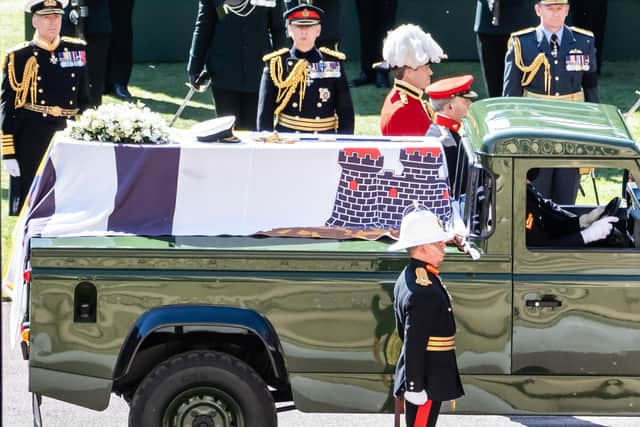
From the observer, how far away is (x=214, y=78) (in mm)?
11969

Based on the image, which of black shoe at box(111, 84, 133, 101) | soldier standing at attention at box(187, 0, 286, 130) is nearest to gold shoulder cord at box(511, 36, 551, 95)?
soldier standing at attention at box(187, 0, 286, 130)

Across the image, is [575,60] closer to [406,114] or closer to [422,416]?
[406,114]

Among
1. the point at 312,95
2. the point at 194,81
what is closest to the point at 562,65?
the point at 312,95

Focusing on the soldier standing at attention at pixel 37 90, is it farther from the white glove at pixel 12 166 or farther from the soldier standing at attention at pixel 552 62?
the soldier standing at attention at pixel 552 62

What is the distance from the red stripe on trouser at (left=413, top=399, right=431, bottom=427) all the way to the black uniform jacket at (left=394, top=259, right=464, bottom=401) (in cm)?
10

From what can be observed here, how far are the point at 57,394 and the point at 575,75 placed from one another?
528cm

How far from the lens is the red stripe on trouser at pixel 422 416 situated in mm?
6957

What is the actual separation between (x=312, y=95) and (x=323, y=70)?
0.20 m

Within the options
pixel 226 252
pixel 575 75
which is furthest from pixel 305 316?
pixel 575 75

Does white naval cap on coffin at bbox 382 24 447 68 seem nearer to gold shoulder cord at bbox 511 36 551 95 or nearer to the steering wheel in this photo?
gold shoulder cord at bbox 511 36 551 95

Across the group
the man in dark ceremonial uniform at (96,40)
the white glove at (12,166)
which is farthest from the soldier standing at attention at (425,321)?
the man in dark ceremonial uniform at (96,40)

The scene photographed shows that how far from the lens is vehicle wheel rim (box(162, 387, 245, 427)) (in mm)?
7375

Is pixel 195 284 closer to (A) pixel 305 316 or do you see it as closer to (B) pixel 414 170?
(A) pixel 305 316

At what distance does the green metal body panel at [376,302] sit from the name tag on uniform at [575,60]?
→ 3.76 m
